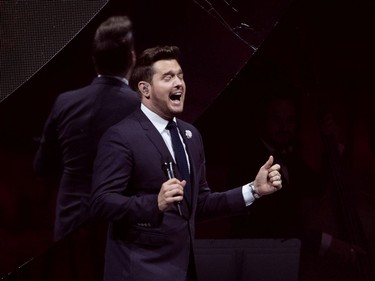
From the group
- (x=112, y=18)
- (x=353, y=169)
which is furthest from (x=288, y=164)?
(x=112, y=18)

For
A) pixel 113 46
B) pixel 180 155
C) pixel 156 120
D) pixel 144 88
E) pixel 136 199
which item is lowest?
pixel 136 199

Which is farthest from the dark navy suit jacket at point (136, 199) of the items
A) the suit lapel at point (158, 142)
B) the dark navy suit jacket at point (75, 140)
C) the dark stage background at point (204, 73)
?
the dark stage background at point (204, 73)

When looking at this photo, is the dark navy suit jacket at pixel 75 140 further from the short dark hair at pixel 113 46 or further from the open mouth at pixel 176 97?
the open mouth at pixel 176 97

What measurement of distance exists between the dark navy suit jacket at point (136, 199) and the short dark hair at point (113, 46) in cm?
19

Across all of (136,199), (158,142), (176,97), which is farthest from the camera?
(176,97)

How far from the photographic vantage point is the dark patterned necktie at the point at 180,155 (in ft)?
7.47

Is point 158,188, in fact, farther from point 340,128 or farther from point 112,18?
point 340,128

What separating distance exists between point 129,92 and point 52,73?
0.28 metres

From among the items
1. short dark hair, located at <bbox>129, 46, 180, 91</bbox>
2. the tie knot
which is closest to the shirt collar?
the tie knot

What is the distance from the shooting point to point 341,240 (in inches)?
116

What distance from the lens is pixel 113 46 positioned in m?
2.32

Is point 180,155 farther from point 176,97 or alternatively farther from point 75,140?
point 75,140

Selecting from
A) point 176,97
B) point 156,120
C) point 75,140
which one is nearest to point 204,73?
point 176,97

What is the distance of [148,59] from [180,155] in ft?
1.15
